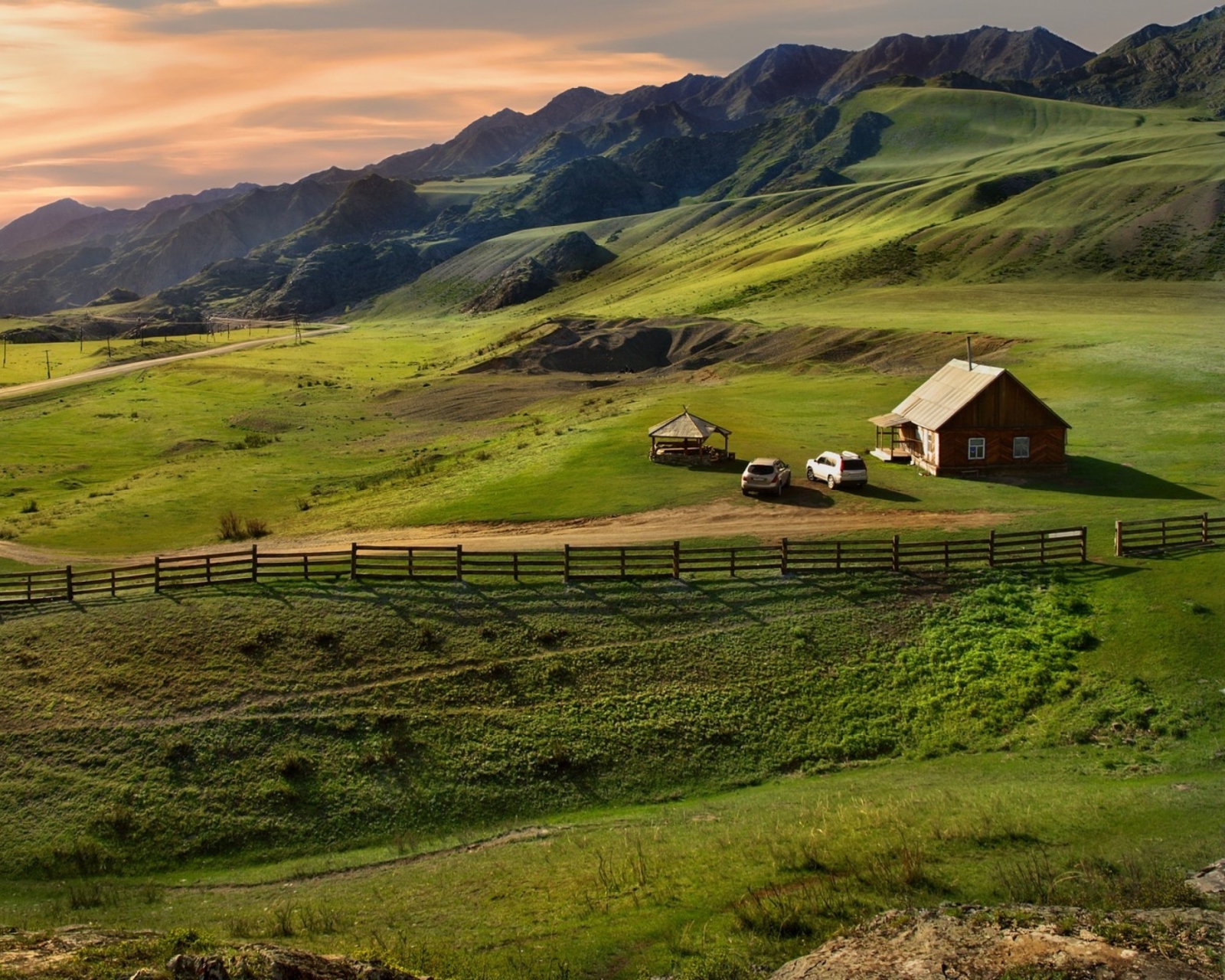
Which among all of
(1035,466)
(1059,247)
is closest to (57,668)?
(1035,466)

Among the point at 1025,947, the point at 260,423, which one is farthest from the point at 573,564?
the point at 260,423

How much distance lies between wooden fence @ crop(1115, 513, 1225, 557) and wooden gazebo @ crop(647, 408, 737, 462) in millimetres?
20602

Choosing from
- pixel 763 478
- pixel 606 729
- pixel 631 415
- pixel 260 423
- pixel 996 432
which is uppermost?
pixel 631 415

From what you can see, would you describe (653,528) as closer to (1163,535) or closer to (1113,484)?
(1163,535)

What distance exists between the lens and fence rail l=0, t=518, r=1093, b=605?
124 feet

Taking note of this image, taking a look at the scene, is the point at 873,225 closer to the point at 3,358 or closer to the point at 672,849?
the point at 3,358

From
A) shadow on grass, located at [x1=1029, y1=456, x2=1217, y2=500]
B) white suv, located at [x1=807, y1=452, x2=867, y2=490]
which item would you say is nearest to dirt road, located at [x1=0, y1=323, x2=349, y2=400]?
white suv, located at [x1=807, y1=452, x2=867, y2=490]

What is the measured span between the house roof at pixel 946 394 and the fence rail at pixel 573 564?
43.9 ft

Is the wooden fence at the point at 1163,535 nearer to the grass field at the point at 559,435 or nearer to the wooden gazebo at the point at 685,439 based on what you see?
the grass field at the point at 559,435


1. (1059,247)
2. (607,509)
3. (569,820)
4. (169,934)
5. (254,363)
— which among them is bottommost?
Answer: (569,820)

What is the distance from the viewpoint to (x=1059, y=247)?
142 m

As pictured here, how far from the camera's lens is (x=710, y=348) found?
11112 cm

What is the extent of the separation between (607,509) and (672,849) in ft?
76.7

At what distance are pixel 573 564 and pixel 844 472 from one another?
55.0ft
